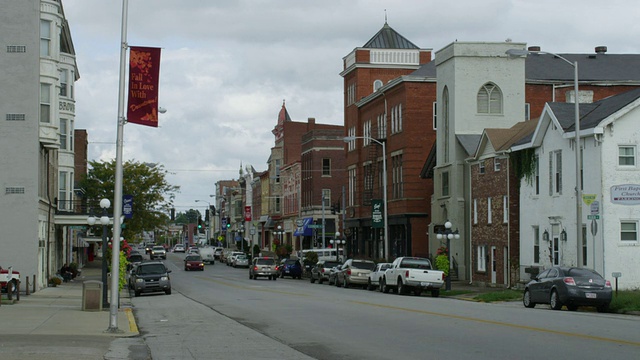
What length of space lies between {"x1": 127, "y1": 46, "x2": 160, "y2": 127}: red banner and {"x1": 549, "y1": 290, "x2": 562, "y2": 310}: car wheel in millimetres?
14980

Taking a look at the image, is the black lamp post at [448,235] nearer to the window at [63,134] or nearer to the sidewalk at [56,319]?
the sidewalk at [56,319]

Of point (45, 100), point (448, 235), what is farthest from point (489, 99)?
point (45, 100)

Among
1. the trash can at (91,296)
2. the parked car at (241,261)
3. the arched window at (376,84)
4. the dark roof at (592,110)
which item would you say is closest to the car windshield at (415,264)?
the dark roof at (592,110)

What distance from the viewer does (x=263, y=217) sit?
12431cm

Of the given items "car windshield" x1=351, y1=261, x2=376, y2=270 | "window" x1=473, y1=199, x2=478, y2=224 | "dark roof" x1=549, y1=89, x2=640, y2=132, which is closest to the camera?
"dark roof" x1=549, y1=89, x2=640, y2=132

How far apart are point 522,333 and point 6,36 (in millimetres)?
30672

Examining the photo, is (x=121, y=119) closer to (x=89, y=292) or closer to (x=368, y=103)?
(x=89, y=292)

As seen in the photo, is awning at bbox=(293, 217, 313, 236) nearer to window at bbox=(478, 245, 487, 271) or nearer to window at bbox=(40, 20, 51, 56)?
window at bbox=(478, 245, 487, 271)

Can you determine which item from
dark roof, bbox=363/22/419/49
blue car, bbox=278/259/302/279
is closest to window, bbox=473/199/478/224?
blue car, bbox=278/259/302/279

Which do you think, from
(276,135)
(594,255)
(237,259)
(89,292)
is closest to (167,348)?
(89,292)

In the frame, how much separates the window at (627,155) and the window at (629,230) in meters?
2.46

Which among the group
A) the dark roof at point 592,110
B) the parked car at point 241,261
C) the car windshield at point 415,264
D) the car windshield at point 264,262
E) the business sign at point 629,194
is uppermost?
the dark roof at point 592,110

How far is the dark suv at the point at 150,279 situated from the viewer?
4369 centimetres

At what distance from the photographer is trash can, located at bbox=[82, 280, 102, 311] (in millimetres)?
29125
